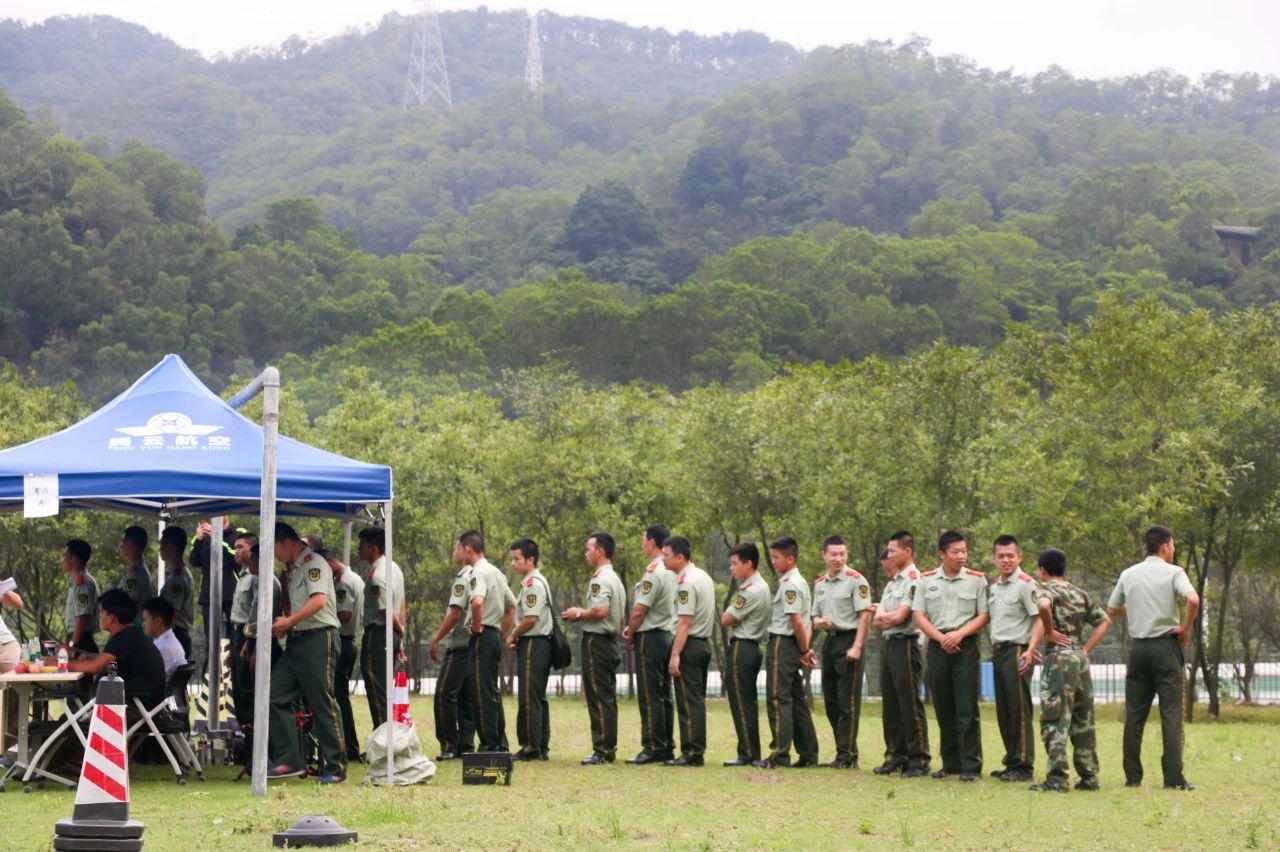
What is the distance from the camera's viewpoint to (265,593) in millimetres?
10758

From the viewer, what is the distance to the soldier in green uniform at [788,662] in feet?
41.2

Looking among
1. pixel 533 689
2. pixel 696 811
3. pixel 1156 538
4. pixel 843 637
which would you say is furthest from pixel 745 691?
pixel 1156 538

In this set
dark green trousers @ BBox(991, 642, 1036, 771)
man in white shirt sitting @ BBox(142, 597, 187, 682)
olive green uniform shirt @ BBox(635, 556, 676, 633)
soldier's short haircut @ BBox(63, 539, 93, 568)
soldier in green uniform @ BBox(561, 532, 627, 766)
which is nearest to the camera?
dark green trousers @ BBox(991, 642, 1036, 771)

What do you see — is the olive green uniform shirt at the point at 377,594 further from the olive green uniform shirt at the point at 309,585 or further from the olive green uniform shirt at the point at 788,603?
the olive green uniform shirt at the point at 788,603

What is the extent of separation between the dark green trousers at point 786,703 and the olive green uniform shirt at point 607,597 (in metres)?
1.19

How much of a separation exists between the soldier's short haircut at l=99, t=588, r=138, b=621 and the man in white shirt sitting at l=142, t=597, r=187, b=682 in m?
0.72

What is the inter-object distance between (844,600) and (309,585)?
12.9 ft

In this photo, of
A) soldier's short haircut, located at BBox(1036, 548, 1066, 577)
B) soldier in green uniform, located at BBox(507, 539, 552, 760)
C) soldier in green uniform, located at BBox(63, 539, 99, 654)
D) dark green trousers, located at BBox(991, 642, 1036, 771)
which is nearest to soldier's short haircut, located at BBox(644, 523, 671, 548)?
soldier in green uniform, located at BBox(507, 539, 552, 760)

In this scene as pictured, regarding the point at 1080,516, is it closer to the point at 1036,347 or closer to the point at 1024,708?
the point at 1036,347

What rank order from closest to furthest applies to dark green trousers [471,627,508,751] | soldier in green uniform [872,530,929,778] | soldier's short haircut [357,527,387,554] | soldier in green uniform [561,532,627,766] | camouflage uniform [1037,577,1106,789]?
camouflage uniform [1037,577,1106,789] → soldier in green uniform [872,530,929,778] → dark green trousers [471,627,508,751] → soldier's short haircut [357,527,387,554] → soldier in green uniform [561,532,627,766]

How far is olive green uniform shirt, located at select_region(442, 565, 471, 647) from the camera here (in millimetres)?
12633

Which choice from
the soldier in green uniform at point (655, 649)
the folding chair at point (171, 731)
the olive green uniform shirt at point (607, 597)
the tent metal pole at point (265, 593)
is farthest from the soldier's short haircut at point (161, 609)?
the soldier in green uniform at point (655, 649)

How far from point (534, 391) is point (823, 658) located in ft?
65.9

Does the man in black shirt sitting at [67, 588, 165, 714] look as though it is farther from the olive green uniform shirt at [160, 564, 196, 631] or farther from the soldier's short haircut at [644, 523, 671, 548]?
the soldier's short haircut at [644, 523, 671, 548]
